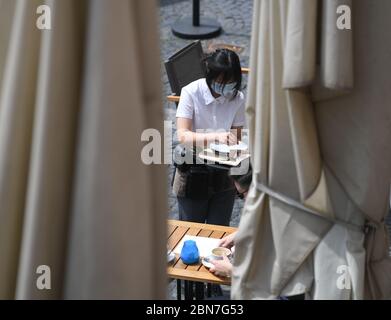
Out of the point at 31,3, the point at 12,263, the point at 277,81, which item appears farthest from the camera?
the point at 277,81

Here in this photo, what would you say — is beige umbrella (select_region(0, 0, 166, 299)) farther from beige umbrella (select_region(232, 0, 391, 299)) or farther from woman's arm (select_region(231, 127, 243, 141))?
woman's arm (select_region(231, 127, 243, 141))

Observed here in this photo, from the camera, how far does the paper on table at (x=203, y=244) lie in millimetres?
4332

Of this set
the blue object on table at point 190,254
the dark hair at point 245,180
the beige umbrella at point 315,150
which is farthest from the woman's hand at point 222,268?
the beige umbrella at point 315,150

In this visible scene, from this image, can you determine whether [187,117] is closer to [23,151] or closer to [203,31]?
[23,151]

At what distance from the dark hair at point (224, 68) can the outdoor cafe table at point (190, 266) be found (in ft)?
3.59

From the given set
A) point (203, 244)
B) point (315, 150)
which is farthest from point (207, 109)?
point (315, 150)

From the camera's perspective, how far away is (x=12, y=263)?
6.56 feet

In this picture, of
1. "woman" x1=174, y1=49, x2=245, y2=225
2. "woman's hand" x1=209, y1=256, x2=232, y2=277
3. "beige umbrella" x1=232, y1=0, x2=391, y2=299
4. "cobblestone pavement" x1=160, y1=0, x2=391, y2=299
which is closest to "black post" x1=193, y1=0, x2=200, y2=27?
"cobblestone pavement" x1=160, y1=0, x2=391, y2=299

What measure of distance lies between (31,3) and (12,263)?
2.33 feet

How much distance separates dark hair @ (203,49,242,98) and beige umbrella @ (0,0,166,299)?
10.5 feet

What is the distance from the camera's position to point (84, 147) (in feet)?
5.49

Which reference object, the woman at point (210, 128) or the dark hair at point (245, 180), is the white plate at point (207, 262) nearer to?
the dark hair at point (245, 180)
